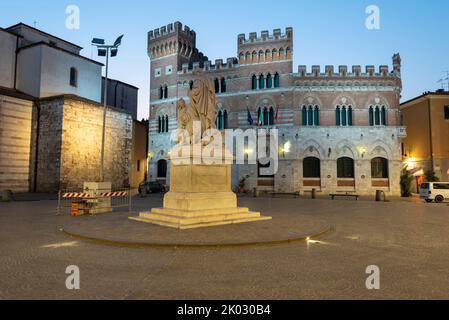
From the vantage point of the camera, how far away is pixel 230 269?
5520mm

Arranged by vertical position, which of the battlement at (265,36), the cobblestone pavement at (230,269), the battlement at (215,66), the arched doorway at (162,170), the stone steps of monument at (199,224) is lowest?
the cobblestone pavement at (230,269)

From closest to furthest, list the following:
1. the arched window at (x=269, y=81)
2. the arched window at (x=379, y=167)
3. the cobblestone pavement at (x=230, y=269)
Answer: the cobblestone pavement at (x=230, y=269) < the arched window at (x=379, y=167) < the arched window at (x=269, y=81)

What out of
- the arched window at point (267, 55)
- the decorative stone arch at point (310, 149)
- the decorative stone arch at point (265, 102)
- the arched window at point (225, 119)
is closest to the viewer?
the decorative stone arch at point (310, 149)

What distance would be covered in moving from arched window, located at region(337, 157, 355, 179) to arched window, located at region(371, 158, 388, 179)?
218 cm

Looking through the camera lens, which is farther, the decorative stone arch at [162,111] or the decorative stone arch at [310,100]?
the decorative stone arch at [162,111]

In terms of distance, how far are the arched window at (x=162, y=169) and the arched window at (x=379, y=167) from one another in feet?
76.2

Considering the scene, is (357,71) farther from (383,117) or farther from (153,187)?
(153,187)

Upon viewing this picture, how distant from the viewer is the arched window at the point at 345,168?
32000 mm

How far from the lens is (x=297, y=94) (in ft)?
108

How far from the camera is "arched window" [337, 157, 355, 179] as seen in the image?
32000 millimetres

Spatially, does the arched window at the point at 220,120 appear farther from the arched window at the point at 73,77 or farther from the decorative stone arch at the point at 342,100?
the arched window at the point at 73,77

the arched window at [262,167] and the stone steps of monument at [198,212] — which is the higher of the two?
the arched window at [262,167]

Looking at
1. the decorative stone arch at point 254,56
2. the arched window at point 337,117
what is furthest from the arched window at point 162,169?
the arched window at point 337,117

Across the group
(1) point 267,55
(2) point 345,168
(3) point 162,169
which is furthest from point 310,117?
(3) point 162,169
